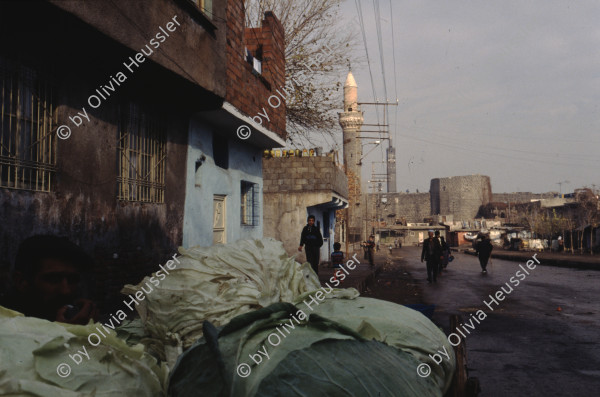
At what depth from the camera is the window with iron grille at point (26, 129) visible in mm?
4387

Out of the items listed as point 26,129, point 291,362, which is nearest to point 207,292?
point 291,362

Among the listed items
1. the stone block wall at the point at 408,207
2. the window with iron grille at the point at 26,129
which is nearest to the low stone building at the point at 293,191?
the window with iron grille at the point at 26,129

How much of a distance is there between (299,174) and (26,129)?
12.7 meters

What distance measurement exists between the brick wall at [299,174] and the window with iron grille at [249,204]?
570cm

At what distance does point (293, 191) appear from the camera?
17.0 meters

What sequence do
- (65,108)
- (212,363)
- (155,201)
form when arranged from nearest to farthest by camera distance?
1. (212,363)
2. (65,108)
3. (155,201)

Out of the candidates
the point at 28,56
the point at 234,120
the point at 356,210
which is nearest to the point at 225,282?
the point at 28,56

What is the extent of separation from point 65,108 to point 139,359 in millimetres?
4830

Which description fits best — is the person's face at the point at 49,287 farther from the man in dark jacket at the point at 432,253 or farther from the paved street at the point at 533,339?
the man in dark jacket at the point at 432,253

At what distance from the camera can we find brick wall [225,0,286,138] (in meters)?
7.89

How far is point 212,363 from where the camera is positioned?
42.4 inches

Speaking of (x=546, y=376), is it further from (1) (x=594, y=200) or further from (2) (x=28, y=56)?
(1) (x=594, y=200)

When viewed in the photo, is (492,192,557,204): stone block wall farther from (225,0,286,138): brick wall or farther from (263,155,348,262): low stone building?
(225,0,286,138): brick wall

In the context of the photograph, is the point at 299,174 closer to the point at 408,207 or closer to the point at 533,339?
the point at 533,339
